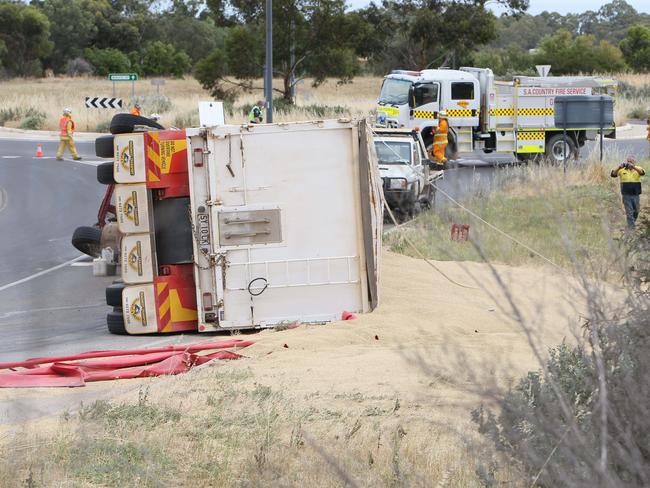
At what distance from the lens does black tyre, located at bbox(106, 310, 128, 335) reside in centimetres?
1134

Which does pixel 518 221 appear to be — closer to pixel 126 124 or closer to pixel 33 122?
pixel 126 124

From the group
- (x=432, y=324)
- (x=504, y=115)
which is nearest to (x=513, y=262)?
(x=432, y=324)

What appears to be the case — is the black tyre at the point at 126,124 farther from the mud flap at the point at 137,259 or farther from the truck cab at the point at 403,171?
the truck cab at the point at 403,171

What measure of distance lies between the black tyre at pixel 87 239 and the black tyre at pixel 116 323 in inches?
113

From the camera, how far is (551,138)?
31.1m

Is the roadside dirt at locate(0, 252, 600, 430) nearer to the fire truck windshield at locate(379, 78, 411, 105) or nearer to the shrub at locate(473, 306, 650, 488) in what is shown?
the shrub at locate(473, 306, 650, 488)

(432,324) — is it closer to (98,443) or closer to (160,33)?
(98,443)

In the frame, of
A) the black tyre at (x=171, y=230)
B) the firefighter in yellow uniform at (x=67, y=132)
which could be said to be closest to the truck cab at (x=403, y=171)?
the black tyre at (x=171, y=230)

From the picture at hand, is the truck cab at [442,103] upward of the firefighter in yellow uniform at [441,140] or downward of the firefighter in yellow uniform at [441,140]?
upward

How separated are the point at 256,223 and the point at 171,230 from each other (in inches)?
42.5

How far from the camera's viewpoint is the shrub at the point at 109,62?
7694cm

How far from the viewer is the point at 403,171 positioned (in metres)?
20.8

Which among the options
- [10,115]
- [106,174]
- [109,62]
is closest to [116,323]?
[106,174]

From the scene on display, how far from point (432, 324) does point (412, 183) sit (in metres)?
10.0
